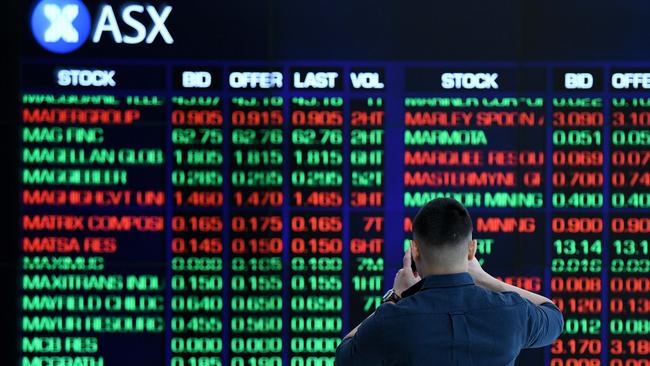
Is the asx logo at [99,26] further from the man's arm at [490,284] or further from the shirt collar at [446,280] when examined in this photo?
the shirt collar at [446,280]

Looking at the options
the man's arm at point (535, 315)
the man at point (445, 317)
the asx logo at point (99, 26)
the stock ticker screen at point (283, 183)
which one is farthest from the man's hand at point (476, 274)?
Result: the asx logo at point (99, 26)

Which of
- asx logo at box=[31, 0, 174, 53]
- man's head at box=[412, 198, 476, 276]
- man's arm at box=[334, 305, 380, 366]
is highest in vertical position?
asx logo at box=[31, 0, 174, 53]

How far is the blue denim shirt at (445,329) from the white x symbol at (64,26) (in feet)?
7.72

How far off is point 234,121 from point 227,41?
337mm

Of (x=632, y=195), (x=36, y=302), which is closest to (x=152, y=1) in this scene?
(x=36, y=302)

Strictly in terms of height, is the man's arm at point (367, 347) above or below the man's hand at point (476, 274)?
below

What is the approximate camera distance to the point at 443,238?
6.26 ft

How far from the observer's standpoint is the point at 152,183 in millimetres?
3717

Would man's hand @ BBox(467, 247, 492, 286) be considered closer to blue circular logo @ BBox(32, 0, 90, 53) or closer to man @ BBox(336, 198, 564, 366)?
man @ BBox(336, 198, 564, 366)

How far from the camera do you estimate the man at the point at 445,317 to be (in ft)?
6.02

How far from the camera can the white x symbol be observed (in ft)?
12.3

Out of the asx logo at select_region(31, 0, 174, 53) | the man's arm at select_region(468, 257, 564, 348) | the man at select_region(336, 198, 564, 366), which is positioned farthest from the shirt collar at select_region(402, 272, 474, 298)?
the asx logo at select_region(31, 0, 174, 53)

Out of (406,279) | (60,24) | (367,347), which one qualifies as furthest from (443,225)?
(60,24)

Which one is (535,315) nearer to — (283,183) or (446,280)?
(446,280)
